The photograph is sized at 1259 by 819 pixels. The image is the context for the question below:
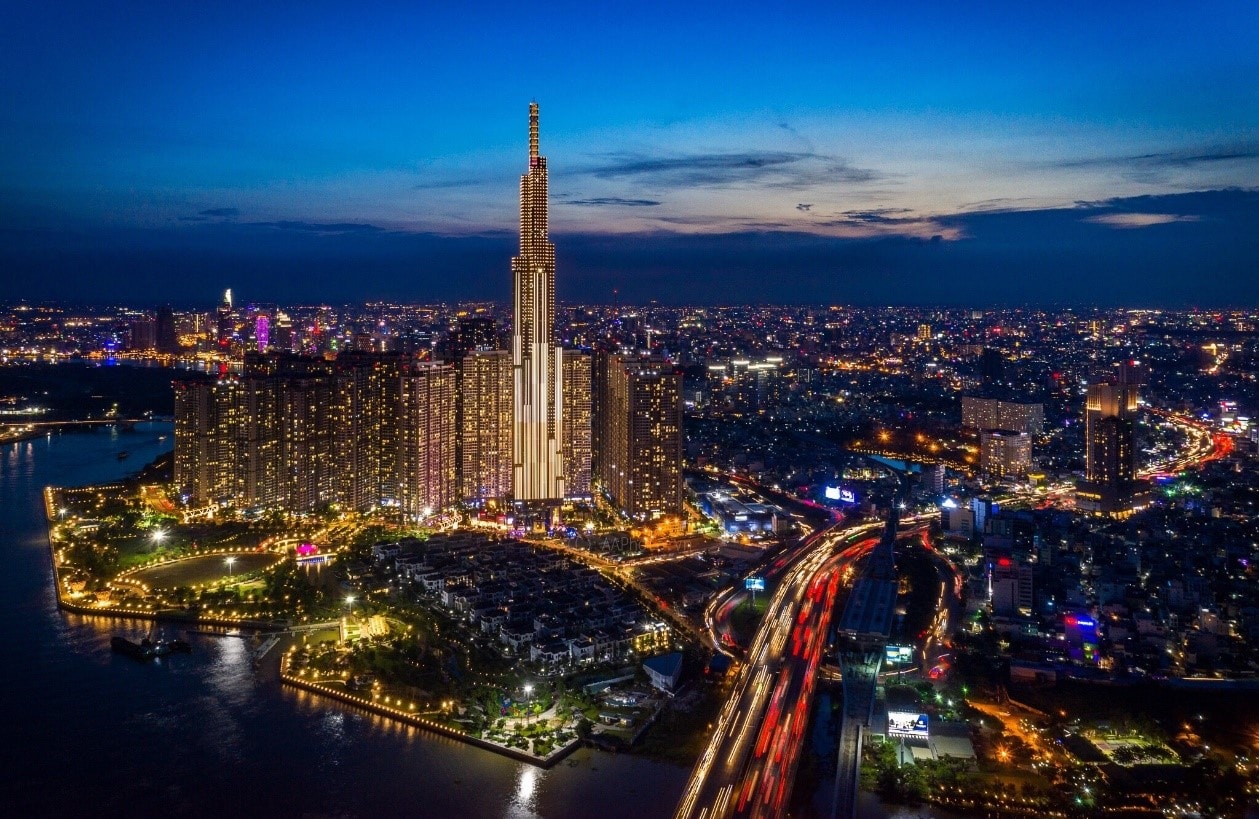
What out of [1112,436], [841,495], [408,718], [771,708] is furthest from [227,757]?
[1112,436]

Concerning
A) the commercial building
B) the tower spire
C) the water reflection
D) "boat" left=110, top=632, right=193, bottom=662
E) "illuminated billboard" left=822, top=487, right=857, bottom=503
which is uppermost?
the tower spire

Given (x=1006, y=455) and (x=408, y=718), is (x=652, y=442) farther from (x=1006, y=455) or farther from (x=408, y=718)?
(x=1006, y=455)

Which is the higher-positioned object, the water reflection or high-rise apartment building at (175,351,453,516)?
high-rise apartment building at (175,351,453,516)

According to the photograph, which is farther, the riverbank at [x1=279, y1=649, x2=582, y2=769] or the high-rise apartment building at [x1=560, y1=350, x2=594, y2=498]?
the high-rise apartment building at [x1=560, y1=350, x2=594, y2=498]

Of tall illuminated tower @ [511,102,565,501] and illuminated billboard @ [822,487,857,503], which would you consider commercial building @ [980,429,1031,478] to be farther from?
tall illuminated tower @ [511,102,565,501]

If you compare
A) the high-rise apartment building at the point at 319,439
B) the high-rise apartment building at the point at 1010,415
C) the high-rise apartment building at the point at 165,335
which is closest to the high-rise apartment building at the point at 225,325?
the high-rise apartment building at the point at 165,335

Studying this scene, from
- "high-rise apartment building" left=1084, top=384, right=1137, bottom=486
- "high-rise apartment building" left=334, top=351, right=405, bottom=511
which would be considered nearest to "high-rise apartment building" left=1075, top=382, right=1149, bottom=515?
"high-rise apartment building" left=1084, top=384, right=1137, bottom=486

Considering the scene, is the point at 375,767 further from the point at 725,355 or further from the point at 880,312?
the point at 880,312
